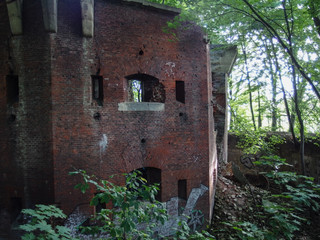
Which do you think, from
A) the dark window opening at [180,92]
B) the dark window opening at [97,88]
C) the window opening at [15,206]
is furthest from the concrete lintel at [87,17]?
the window opening at [15,206]

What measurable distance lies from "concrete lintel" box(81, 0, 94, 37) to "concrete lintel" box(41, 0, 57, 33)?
61 centimetres

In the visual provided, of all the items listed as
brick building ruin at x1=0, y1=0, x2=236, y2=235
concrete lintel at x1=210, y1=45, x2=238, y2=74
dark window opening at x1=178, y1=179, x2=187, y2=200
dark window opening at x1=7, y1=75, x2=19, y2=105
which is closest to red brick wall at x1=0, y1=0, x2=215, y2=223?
brick building ruin at x1=0, y1=0, x2=236, y2=235

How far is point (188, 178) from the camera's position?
23.2 feet

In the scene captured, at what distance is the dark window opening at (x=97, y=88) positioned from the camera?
6207 mm

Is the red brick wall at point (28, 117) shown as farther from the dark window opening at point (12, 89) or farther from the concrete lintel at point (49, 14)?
the concrete lintel at point (49, 14)

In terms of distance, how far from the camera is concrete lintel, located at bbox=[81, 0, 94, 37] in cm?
573

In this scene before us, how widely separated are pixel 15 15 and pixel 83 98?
2434mm

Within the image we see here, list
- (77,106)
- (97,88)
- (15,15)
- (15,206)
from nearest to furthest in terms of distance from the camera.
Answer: (15,15), (77,106), (15,206), (97,88)

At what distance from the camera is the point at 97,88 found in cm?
627

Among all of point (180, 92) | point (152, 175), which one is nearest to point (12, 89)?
point (152, 175)

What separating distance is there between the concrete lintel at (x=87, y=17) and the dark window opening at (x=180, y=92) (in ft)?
9.09

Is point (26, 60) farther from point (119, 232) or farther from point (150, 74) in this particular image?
point (119, 232)

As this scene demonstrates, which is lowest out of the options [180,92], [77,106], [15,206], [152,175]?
[15,206]

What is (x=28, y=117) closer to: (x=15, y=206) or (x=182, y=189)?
(x=15, y=206)
